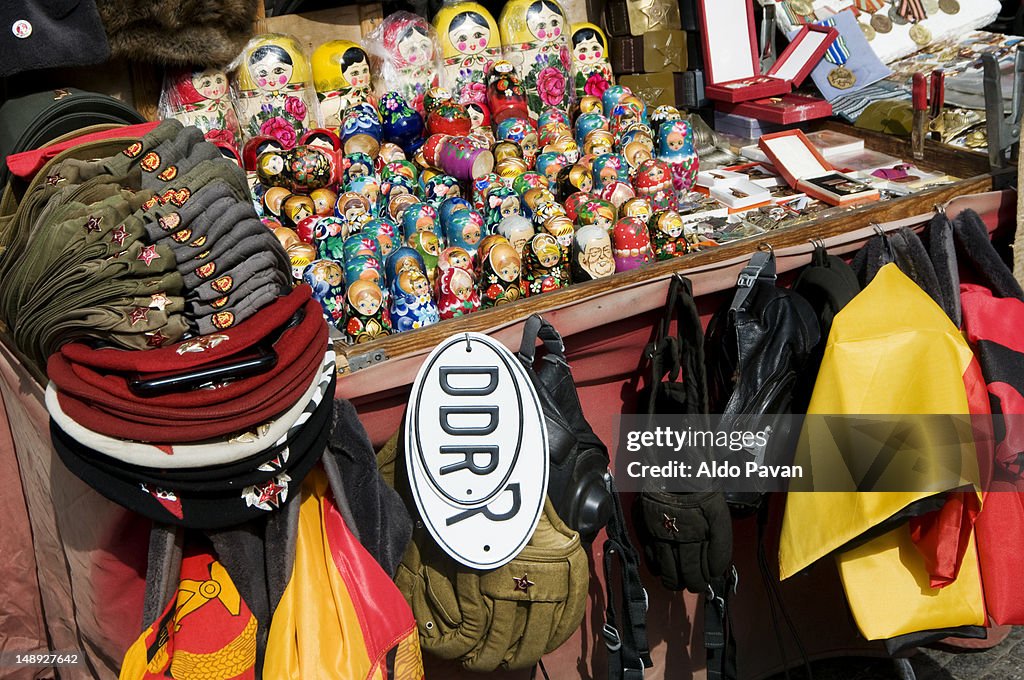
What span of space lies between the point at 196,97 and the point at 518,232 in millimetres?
1211

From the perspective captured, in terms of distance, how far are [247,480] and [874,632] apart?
141 centimetres

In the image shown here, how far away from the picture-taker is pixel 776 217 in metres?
2.71

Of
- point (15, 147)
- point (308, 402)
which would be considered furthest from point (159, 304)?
point (15, 147)

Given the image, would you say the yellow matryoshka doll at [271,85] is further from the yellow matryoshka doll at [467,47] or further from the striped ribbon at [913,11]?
the striped ribbon at [913,11]

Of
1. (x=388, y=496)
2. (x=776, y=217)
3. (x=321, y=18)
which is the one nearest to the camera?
(x=388, y=496)

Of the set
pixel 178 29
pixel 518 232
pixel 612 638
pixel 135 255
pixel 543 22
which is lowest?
pixel 612 638

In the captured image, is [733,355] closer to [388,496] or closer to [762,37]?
[388,496]

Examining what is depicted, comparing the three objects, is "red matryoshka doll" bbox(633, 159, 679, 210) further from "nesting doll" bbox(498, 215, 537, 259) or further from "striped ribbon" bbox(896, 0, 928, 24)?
"striped ribbon" bbox(896, 0, 928, 24)

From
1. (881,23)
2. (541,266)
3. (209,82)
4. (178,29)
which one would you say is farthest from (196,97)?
(881,23)

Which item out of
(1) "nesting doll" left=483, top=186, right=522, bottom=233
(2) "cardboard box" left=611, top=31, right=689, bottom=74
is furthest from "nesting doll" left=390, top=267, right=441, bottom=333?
(2) "cardboard box" left=611, top=31, right=689, bottom=74

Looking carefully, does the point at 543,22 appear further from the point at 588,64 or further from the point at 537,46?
the point at 588,64

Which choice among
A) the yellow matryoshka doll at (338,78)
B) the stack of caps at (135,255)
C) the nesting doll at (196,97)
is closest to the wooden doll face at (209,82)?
the nesting doll at (196,97)

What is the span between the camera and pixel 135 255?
1538 mm

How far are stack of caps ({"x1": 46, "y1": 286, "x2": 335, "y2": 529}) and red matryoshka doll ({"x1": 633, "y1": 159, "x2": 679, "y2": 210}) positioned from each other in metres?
1.44
